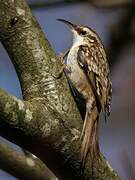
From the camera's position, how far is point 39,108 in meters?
1.11

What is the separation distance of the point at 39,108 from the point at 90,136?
0.32m

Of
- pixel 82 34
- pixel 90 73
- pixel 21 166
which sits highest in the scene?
pixel 82 34

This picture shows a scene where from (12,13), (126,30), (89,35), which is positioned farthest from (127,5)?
(89,35)

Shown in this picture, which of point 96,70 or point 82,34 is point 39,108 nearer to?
point 96,70

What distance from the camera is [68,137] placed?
112 centimetres

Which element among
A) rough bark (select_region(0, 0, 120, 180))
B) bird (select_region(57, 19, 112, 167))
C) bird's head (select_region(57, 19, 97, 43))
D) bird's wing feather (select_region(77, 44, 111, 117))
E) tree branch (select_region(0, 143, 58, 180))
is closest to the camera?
rough bark (select_region(0, 0, 120, 180))

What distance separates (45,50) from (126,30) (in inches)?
29.0

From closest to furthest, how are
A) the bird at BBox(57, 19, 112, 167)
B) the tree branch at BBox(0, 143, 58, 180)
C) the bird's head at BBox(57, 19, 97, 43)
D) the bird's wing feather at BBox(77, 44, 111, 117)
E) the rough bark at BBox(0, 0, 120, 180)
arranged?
the rough bark at BBox(0, 0, 120, 180) → the tree branch at BBox(0, 143, 58, 180) → the bird at BBox(57, 19, 112, 167) → the bird's wing feather at BBox(77, 44, 111, 117) → the bird's head at BBox(57, 19, 97, 43)

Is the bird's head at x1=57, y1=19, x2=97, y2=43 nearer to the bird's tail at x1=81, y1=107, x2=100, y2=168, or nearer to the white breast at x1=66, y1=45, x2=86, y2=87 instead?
the white breast at x1=66, y1=45, x2=86, y2=87

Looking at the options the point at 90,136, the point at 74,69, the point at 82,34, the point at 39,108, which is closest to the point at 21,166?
the point at 39,108

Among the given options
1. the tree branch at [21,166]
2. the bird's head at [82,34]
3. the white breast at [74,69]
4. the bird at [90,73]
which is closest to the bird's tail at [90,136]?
the bird at [90,73]

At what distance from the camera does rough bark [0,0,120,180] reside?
0.99 m

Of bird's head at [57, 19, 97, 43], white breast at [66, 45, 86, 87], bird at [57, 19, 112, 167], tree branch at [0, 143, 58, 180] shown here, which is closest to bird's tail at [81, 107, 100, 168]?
bird at [57, 19, 112, 167]

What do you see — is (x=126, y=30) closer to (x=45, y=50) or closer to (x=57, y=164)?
(x=57, y=164)
